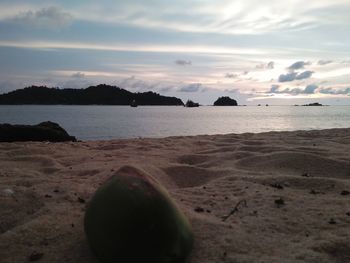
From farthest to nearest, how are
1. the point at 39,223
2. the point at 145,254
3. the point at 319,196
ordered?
the point at 319,196
the point at 39,223
the point at 145,254

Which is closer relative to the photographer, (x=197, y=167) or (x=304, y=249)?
(x=304, y=249)

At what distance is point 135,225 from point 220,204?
146 centimetres

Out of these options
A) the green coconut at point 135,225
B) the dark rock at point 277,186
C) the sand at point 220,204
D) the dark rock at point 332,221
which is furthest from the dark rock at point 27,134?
the dark rock at point 332,221

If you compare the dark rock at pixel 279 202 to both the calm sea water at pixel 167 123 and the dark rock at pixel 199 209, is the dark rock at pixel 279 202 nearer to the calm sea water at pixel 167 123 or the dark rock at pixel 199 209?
the dark rock at pixel 199 209

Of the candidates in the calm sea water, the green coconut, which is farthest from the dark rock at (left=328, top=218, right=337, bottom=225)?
the calm sea water

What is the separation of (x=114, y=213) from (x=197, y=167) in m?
2.95

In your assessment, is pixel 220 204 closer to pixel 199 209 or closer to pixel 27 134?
pixel 199 209

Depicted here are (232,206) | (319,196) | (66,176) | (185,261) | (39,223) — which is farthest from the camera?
(66,176)

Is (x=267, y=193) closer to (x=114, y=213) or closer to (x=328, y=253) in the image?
(x=328, y=253)

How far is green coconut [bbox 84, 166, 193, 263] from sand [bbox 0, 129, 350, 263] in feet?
0.71

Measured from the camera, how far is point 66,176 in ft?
16.3

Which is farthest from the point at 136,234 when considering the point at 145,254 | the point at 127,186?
the point at 127,186

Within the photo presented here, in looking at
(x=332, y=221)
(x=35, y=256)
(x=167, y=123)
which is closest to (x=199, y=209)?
(x=332, y=221)

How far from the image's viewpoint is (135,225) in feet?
8.06
